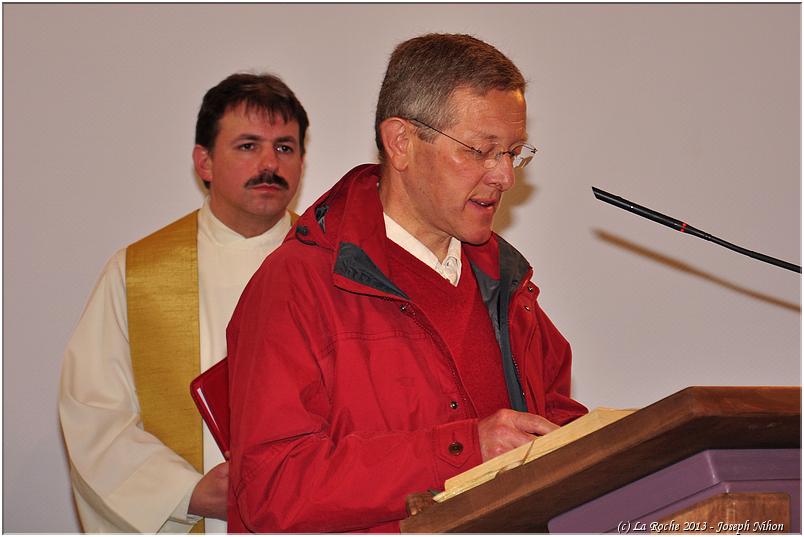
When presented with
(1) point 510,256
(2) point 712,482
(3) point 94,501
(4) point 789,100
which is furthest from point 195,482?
(4) point 789,100

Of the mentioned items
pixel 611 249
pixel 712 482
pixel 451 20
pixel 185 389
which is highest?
pixel 451 20

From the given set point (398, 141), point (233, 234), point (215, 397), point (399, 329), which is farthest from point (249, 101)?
point (399, 329)

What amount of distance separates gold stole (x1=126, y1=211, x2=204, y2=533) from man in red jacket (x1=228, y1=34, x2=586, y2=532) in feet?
5.28

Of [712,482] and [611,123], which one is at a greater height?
[611,123]

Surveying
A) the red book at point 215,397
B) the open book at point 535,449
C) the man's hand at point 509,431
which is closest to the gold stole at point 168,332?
the red book at point 215,397

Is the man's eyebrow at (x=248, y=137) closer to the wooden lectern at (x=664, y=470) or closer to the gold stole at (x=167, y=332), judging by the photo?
the gold stole at (x=167, y=332)

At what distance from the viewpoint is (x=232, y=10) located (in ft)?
14.6

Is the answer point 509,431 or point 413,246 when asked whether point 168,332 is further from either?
point 509,431

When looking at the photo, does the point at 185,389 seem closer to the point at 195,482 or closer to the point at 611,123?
the point at 195,482

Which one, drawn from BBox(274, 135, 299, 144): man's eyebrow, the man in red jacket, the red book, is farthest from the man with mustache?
the man in red jacket

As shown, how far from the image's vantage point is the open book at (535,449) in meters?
1.61

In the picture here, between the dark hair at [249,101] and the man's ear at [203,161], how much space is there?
0.07ft

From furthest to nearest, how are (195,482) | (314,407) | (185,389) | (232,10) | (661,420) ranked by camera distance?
(232,10) < (185,389) < (195,482) < (314,407) < (661,420)

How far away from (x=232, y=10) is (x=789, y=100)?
7.66 feet
